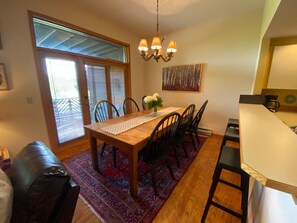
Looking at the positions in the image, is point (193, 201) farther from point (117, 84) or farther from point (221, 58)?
point (117, 84)

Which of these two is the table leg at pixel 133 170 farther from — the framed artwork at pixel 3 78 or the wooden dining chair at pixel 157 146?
the framed artwork at pixel 3 78

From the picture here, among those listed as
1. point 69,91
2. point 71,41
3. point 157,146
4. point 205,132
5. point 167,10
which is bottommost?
point 205,132

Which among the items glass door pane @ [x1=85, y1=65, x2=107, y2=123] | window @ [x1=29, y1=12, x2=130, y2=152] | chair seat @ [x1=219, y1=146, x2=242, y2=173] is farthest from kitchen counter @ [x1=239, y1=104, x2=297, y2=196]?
glass door pane @ [x1=85, y1=65, x2=107, y2=123]

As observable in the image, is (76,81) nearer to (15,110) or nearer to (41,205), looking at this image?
(15,110)

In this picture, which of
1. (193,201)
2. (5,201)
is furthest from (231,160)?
(5,201)

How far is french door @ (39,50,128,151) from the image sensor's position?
2.28m

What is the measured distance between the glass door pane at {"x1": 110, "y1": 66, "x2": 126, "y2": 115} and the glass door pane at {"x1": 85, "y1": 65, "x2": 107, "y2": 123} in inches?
9.7

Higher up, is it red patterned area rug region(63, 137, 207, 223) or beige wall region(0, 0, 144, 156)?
beige wall region(0, 0, 144, 156)

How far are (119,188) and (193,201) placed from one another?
0.88m

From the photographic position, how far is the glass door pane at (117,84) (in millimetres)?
3402

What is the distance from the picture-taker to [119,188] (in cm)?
162

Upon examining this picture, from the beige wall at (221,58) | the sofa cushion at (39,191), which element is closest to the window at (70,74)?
the beige wall at (221,58)

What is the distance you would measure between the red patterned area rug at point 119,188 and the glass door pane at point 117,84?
5.71ft

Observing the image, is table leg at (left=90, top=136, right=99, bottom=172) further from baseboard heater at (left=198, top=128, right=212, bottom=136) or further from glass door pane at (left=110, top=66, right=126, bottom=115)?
baseboard heater at (left=198, top=128, right=212, bottom=136)
